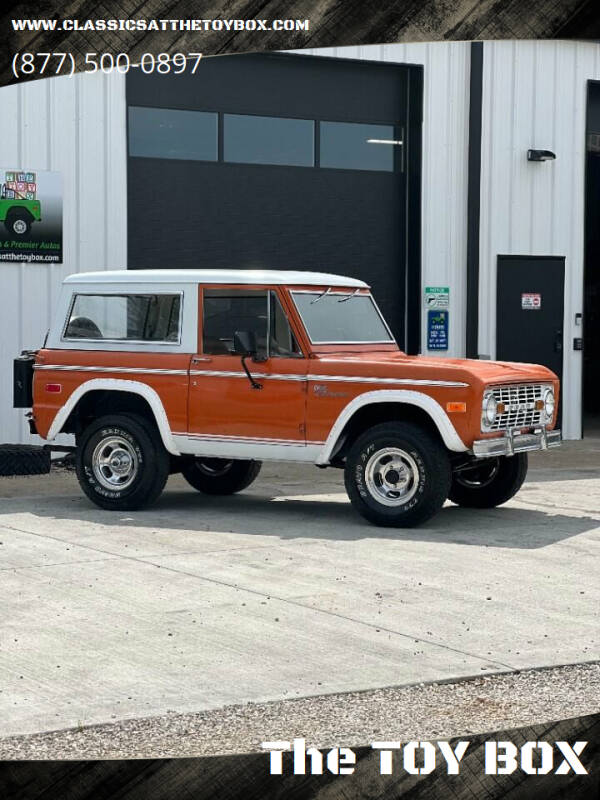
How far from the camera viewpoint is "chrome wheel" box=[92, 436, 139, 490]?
1028cm

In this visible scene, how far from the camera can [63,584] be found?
7172mm

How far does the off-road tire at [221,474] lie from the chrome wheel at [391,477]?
6.47 feet

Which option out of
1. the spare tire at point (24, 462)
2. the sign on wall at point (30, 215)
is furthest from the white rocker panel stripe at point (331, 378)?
the sign on wall at point (30, 215)

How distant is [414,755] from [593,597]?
4.87m

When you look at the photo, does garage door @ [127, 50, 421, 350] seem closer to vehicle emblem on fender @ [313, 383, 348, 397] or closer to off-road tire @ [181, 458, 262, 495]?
off-road tire @ [181, 458, 262, 495]

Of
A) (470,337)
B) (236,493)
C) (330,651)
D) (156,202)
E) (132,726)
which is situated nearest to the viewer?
(132,726)

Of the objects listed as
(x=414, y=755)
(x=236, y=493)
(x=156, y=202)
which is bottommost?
(x=236, y=493)

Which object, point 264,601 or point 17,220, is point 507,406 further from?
point 17,220

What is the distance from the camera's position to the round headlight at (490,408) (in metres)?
9.23

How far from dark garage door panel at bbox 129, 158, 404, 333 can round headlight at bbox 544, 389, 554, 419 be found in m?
6.51

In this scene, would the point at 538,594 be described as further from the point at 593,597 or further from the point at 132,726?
the point at 132,726

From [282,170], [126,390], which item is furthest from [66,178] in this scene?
[126,390]

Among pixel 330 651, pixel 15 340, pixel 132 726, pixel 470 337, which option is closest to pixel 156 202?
pixel 15 340

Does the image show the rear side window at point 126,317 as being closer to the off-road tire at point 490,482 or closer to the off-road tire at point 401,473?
the off-road tire at point 401,473
